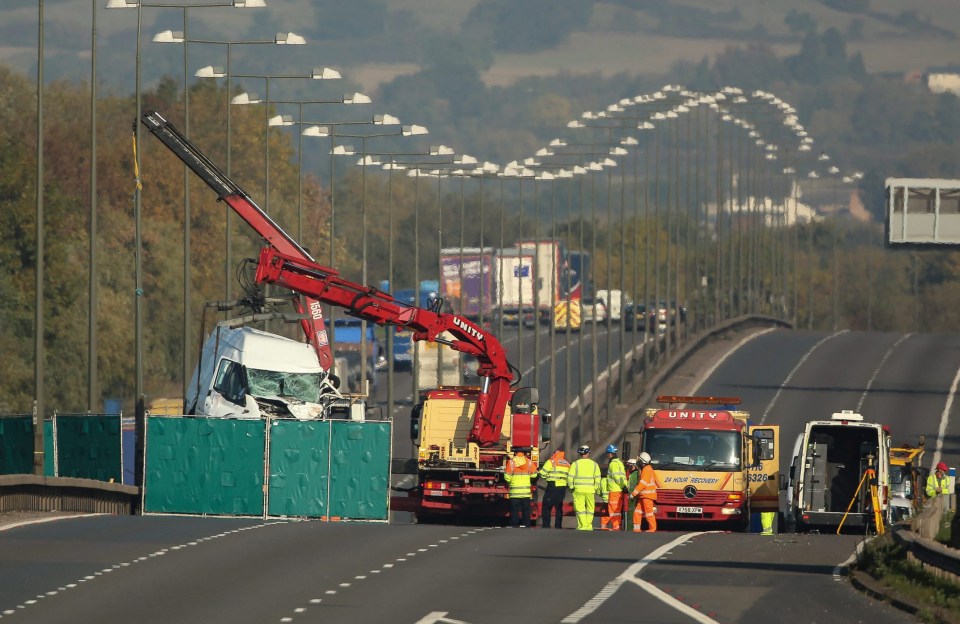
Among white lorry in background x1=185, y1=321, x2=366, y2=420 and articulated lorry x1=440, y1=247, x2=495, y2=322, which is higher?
articulated lorry x1=440, y1=247, x2=495, y2=322

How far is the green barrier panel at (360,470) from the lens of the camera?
38812 millimetres

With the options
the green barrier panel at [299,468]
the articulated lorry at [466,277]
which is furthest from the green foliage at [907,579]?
the articulated lorry at [466,277]

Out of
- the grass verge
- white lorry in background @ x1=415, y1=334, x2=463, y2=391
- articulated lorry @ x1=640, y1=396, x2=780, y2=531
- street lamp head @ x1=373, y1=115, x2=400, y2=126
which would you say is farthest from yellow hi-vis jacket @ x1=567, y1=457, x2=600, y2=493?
white lorry in background @ x1=415, y1=334, x2=463, y2=391

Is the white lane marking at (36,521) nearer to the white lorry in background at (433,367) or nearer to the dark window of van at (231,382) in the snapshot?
the dark window of van at (231,382)

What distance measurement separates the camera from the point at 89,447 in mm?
41844

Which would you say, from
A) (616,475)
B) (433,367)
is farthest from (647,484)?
(433,367)

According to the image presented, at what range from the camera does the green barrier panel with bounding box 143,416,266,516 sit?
3834cm

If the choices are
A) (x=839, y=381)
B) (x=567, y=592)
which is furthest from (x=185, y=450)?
(x=839, y=381)

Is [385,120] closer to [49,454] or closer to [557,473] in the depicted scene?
[49,454]

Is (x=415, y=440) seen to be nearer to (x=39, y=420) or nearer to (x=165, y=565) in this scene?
(x=39, y=420)

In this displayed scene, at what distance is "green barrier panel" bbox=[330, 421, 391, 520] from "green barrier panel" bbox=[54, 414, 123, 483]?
4.30m

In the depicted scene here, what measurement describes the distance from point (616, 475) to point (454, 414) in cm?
530

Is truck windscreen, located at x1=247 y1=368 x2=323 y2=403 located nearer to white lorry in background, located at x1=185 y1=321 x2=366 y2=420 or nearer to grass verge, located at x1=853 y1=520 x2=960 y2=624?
white lorry in background, located at x1=185 y1=321 x2=366 y2=420

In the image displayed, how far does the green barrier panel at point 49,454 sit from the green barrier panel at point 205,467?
4.31 metres
